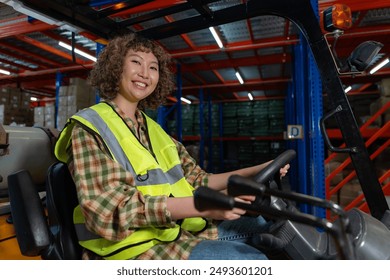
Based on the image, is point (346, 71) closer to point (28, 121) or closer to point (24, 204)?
point (24, 204)

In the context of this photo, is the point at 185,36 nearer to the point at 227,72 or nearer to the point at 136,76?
the point at 227,72

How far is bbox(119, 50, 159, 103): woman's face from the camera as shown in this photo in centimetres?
162

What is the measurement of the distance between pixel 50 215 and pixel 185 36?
16.8 feet

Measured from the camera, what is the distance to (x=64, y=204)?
139 centimetres

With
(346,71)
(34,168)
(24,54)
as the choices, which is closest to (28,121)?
(24,54)

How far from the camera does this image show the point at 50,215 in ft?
4.62

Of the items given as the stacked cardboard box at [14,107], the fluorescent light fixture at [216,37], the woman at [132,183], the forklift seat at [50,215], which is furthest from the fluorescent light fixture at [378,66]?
the stacked cardboard box at [14,107]

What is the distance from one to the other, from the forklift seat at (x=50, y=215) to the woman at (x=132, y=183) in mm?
61

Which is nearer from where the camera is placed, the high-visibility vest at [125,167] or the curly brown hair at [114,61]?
the high-visibility vest at [125,167]

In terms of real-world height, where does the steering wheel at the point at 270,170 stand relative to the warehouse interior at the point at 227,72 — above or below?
below

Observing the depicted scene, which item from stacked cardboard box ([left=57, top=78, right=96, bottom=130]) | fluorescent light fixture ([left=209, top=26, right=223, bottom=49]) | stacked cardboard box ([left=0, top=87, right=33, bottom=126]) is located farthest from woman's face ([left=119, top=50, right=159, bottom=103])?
stacked cardboard box ([left=0, top=87, right=33, bottom=126])

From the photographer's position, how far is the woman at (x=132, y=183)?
1210mm

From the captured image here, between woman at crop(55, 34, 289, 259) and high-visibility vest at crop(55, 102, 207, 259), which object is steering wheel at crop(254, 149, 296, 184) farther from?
high-visibility vest at crop(55, 102, 207, 259)

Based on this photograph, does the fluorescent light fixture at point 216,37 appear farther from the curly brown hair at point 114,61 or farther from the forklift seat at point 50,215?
the forklift seat at point 50,215
